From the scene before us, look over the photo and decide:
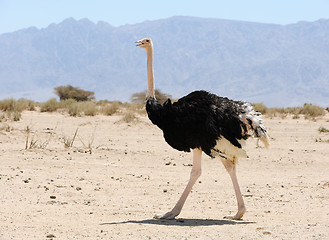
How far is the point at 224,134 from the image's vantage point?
7.32 m

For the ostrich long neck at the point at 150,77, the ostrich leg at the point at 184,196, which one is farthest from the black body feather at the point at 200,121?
the ostrich long neck at the point at 150,77

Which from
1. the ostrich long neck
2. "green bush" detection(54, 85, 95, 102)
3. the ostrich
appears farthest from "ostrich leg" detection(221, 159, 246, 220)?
"green bush" detection(54, 85, 95, 102)

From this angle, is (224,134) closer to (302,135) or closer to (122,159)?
(122,159)

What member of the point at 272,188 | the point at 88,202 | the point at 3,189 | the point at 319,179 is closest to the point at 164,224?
the point at 88,202

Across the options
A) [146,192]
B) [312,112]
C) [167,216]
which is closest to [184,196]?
[167,216]

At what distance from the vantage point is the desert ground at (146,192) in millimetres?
6832

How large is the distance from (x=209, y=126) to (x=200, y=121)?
0.15 metres

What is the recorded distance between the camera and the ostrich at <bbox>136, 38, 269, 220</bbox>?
24.0 ft

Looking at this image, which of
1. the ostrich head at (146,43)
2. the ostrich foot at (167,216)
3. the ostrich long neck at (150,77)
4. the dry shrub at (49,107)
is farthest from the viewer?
the dry shrub at (49,107)

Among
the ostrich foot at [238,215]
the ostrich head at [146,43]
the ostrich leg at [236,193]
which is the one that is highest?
the ostrich head at [146,43]

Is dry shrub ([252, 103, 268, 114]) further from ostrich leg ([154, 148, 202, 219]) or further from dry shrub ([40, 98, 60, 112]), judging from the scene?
ostrich leg ([154, 148, 202, 219])

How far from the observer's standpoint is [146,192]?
31.6 feet

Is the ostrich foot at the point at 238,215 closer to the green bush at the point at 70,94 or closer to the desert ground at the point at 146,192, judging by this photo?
the desert ground at the point at 146,192

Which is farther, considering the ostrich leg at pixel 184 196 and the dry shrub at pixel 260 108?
the dry shrub at pixel 260 108
